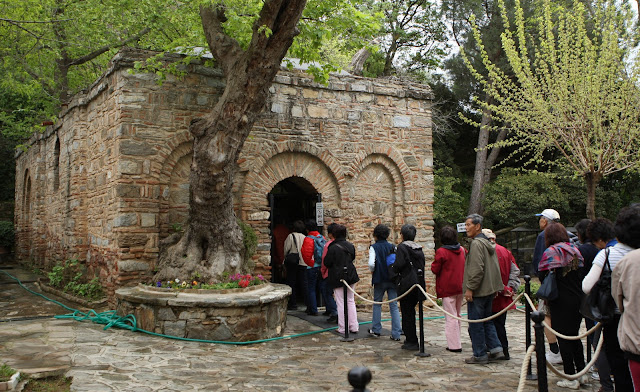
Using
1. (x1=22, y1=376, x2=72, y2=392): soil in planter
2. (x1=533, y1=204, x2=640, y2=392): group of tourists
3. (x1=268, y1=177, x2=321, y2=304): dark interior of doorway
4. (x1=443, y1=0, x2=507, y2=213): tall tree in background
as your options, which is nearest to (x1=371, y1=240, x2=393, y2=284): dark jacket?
(x1=533, y1=204, x2=640, y2=392): group of tourists

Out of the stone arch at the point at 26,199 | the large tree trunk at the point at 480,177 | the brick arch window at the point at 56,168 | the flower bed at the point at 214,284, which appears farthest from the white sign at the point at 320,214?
the stone arch at the point at 26,199

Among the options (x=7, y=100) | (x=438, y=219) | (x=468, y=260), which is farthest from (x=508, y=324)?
(x=7, y=100)

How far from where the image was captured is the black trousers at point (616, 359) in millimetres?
3750

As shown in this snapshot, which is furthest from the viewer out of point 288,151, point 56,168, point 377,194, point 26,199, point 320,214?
point 26,199

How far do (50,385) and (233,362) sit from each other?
1.88 metres

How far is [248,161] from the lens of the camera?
9078 mm

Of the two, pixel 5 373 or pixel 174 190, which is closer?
pixel 5 373

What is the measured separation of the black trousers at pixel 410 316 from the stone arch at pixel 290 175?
11.4 ft

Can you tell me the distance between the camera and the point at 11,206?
2134cm

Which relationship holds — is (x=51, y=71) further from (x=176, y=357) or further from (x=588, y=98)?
(x=588, y=98)

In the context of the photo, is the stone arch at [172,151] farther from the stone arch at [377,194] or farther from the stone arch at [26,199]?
the stone arch at [26,199]

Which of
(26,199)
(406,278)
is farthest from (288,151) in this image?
(26,199)

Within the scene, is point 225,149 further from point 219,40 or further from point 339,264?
point 339,264

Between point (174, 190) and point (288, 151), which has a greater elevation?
point (288, 151)
